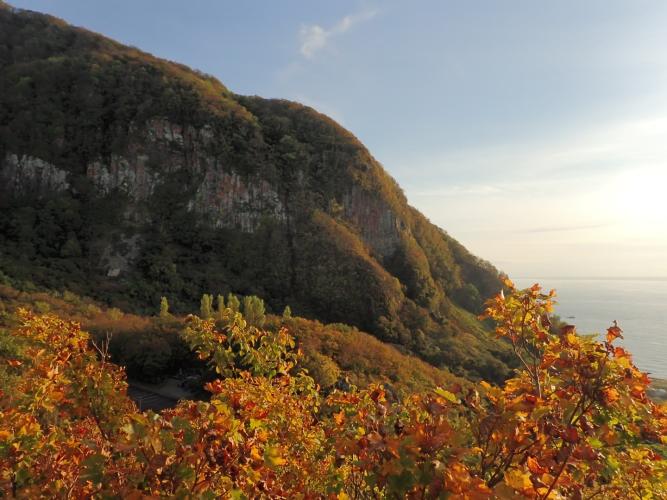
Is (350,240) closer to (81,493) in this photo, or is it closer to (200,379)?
(200,379)

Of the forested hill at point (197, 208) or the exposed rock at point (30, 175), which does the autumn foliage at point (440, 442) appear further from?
the exposed rock at point (30, 175)

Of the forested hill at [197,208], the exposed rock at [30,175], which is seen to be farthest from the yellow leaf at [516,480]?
the exposed rock at [30,175]

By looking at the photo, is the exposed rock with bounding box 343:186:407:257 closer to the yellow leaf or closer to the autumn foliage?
the autumn foliage

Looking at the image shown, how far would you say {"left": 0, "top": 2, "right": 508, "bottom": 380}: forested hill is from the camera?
46.4 m


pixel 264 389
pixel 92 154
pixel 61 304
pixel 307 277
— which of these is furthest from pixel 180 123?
pixel 264 389

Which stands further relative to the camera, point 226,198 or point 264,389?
point 226,198

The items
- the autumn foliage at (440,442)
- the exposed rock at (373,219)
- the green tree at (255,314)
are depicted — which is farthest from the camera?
the exposed rock at (373,219)

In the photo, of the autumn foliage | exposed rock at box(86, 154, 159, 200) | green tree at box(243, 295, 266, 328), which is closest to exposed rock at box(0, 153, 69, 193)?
exposed rock at box(86, 154, 159, 200)

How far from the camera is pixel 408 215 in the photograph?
68.8 metres

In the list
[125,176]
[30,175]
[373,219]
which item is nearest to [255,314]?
[373,219]

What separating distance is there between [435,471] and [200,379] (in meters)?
21.2

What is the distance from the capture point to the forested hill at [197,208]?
46438mm

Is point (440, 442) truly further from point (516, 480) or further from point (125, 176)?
point (125, 176)

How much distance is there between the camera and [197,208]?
55094mm
